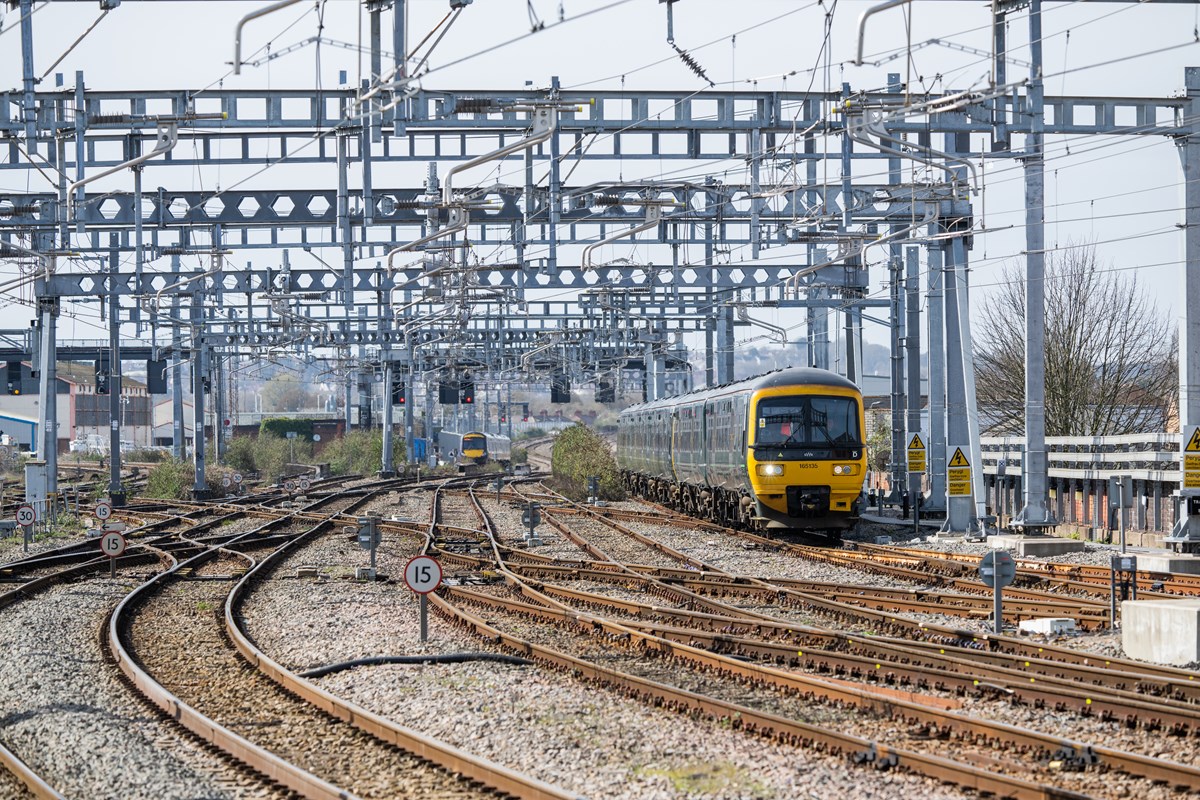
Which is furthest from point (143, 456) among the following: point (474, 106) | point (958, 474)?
point (474, 106)

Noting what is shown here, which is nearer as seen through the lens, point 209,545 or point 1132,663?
point 1132,663

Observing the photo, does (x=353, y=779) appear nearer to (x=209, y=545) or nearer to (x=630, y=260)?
(x=209, y=545)

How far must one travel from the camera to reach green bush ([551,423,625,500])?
45094mm

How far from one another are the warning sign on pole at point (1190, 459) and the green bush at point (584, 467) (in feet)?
81.2

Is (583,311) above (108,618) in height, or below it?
above

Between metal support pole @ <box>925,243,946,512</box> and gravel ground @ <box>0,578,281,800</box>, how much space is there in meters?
17.8

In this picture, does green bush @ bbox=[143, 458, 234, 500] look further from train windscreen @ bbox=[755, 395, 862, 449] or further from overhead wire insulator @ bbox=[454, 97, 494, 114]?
overhead wire insulator @ bbox=[454, 97, 494, 114]

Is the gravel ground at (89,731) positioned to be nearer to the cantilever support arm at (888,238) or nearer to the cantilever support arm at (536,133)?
the cantilever support arm at (536,133)

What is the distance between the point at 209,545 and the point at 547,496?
18.5 meters

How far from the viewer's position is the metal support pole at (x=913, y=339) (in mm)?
29125

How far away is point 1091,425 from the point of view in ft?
115

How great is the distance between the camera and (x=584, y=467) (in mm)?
45500

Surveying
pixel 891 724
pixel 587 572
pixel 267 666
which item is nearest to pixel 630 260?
pixel 587 572

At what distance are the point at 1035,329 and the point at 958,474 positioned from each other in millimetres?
3054
